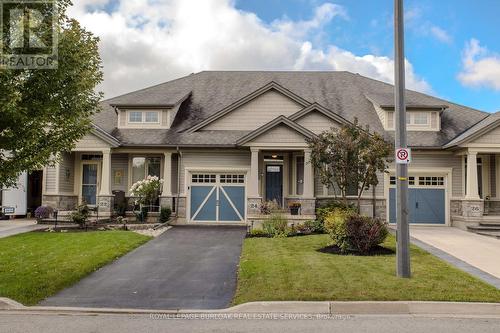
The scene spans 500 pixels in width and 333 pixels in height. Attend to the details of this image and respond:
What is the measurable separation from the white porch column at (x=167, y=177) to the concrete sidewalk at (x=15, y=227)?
5.34 meters

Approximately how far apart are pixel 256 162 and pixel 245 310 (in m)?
12.1

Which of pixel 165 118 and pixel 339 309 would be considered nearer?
pixel 339 309

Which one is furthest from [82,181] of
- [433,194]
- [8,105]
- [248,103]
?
[433,194]

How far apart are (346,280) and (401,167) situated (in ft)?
8.93

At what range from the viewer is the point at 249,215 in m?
19.2

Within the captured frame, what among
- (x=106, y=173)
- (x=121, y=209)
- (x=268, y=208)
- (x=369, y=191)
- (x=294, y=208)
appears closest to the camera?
(x=268, y=208)

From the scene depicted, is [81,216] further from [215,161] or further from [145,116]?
[145,116]

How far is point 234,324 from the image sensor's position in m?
7.49

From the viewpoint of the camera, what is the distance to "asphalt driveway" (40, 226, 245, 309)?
898 centimetres

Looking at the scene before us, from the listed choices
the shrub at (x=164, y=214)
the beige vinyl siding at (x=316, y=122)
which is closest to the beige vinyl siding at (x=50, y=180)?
the shrub at (x=164, y=214)

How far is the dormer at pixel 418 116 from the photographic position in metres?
22.5

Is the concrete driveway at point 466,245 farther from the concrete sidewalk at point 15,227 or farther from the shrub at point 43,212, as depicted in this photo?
the shrub at point 43,212

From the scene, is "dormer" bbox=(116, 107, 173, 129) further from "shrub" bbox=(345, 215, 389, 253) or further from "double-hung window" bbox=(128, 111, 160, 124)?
"shrub" bbox=(345, 215, 389, 253)

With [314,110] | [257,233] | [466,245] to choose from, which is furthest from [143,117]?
[466,245]
